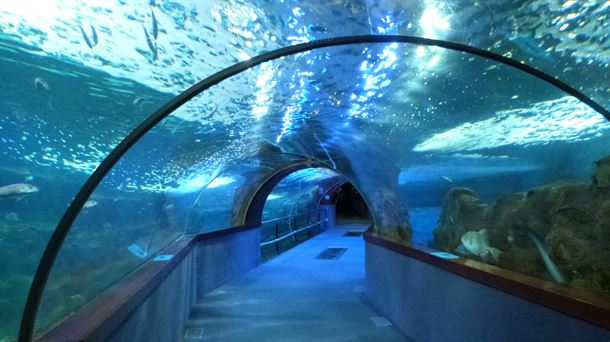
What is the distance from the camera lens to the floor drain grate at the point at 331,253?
11375mm

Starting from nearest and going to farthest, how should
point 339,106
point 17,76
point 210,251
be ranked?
point 17,76 → point 339,106 → point 210,251

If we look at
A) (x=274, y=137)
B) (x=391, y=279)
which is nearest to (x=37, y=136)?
(x=274, y=137)

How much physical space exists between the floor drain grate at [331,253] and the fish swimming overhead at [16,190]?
31.7 ft

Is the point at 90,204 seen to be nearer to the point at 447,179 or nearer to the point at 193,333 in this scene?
the point at 193,333

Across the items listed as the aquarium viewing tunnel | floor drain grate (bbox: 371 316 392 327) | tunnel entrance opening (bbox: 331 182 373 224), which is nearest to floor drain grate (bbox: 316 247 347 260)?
floor drain grate (bbox: 371 316 392 327)

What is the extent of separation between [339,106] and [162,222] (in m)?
3.05

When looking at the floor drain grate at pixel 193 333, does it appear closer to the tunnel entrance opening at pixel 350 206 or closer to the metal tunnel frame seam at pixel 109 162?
the metal tunnel frame seam at pixel 109 162

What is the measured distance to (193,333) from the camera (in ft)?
16.0

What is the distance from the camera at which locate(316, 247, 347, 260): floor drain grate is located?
1138cm

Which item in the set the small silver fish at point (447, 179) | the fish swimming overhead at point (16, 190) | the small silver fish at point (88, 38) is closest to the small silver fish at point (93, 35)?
the small silver fish at point (88, 38)

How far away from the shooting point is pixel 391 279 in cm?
542

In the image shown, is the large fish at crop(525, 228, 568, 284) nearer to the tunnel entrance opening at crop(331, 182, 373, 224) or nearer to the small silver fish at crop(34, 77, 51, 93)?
the small silver fish at crop(34, 77, 51, 93)

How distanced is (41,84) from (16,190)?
593 mm

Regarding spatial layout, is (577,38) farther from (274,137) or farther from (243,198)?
(243,198)
